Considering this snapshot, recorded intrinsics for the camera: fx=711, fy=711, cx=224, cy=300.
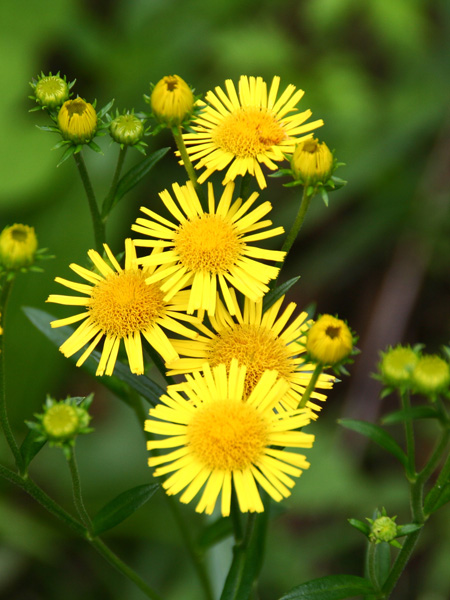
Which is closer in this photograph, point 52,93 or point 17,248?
point 17,248

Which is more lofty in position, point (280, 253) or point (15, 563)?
point (280, 253)

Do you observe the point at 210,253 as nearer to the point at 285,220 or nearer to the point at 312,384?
the point at 312,384

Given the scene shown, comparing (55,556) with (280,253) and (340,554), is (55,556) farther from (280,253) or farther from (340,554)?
(280,253)

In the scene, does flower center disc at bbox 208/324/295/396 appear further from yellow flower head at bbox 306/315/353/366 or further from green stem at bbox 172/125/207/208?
green stem at bbox 172/125/207/208

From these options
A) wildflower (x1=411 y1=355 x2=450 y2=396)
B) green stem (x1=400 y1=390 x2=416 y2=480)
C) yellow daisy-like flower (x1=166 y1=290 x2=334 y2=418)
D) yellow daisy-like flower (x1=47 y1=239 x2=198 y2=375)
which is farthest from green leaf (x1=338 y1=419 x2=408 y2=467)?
yellow daisy-like flower (x1=47 y1=239 x2=198 y2=375)

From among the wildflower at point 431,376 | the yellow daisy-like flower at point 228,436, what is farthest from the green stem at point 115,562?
the wildflower at point 431,376

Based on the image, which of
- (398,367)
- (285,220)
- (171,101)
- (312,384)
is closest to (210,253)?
(171,101)

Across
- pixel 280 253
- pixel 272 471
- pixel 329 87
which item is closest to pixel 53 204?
pixel 329 87
